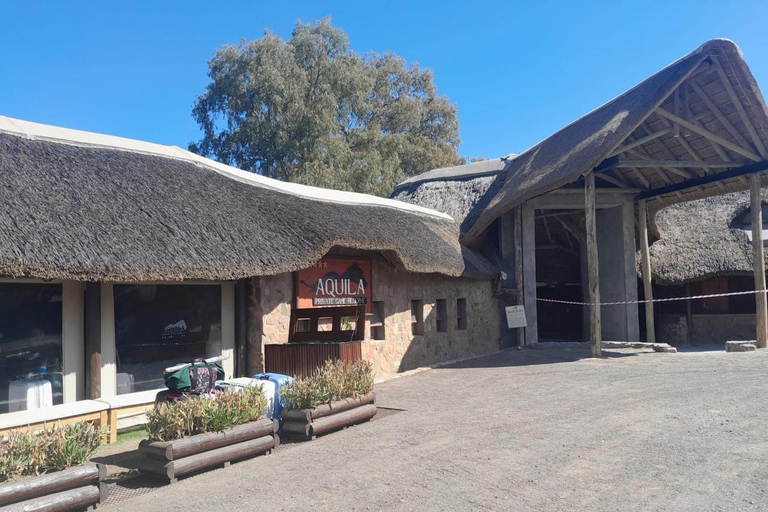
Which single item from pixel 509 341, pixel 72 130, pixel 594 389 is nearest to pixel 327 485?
pixel 594 389

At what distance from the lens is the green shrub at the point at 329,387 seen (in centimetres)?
810

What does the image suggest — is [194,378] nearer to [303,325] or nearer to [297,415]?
[297,415]

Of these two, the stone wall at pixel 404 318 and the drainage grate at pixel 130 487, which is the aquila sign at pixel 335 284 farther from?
the drainage grate at pixel 130 487

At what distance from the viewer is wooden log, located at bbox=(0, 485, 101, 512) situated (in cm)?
499

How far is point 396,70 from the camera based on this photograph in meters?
39.2

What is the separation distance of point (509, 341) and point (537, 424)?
10.6 m

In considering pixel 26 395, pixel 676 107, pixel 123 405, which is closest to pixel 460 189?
pixel 676 107

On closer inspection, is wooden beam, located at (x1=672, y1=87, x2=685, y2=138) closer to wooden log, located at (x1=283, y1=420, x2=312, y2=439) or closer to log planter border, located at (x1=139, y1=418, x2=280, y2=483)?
wooden log, located at (x1=283, y1=420, x2=312, y2=439)

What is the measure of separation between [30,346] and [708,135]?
14.9 m

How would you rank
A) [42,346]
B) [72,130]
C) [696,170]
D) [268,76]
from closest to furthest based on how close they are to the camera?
[42,346] → [72,130] → [696,170] → [268,76]

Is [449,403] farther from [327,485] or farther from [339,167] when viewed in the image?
[339,167]

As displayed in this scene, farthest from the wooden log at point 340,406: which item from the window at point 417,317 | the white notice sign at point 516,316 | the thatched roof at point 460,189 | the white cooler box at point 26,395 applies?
the thatched roof at point 460,189

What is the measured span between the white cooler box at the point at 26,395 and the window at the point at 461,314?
10.5m

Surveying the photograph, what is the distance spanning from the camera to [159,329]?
10047 mm
